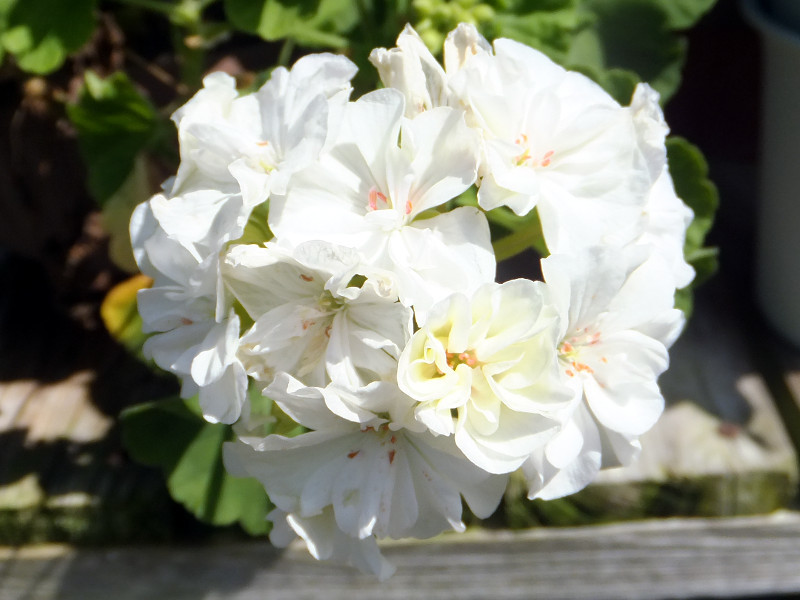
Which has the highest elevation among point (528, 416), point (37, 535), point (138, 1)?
point (528, 416)

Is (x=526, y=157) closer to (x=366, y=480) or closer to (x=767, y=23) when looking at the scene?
(x=366, y=480)

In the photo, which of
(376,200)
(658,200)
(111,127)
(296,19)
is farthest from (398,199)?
(111,127)

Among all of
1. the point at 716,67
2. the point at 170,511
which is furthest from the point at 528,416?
the point at 716,67

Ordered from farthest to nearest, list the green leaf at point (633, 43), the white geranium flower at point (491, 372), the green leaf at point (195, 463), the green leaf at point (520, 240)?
the green leaf at point (633, 43), the green leaf at point (195, 463), the green leaf at point (520, 240), the white geranium flower at point (491, 372)

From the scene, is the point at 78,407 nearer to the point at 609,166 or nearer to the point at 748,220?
the point at 609,166

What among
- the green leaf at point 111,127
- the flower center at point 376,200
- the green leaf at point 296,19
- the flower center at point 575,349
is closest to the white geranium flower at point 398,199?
the flower center at point 376,200

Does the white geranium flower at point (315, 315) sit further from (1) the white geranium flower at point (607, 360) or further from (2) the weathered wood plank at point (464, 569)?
(2) the weathered wood plank at point (464, 569)
